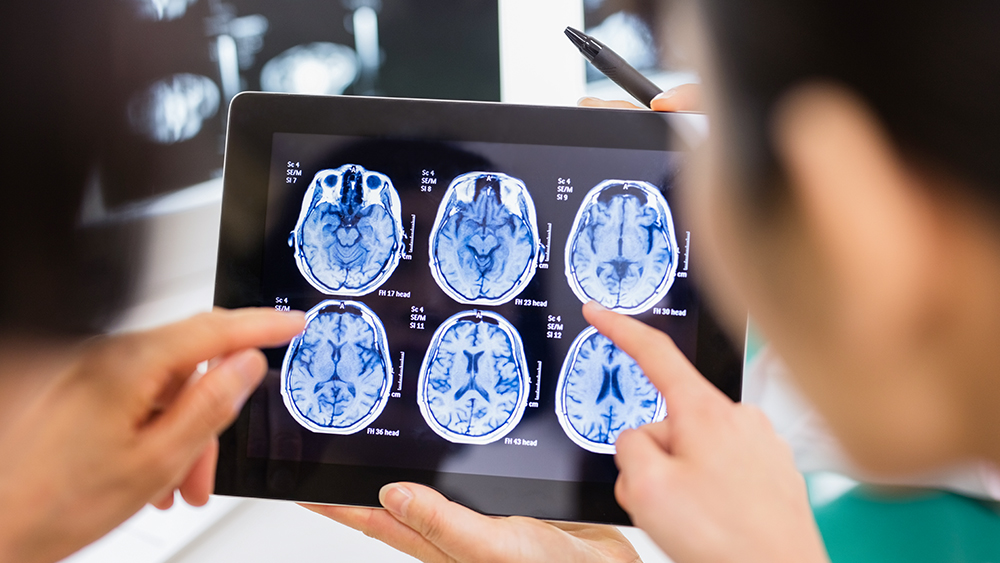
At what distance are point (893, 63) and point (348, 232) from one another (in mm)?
546

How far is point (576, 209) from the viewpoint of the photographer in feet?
2.07

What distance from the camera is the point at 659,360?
54 centimetres

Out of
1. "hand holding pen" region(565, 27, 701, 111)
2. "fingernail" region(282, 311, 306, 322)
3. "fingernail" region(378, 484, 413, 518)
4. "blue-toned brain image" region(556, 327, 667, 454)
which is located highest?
"hand holding pen" region(565, 27, 701, 111)

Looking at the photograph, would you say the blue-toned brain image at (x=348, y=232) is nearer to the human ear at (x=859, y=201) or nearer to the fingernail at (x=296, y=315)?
the fingernail at (x=296, y=315)

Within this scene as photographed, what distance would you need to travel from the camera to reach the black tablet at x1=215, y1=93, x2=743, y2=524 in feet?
2.05

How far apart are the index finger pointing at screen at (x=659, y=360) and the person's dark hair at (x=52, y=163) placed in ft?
1.92

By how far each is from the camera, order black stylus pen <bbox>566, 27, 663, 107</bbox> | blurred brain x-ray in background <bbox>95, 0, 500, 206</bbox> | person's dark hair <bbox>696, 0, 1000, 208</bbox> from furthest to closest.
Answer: black stylus pen <bbox>566, 27, 663, 107</bbox> < blurred brain x-ray in background <bbox>95, 0, 500, 206</bbox> < person's dark hair <bbox>696, 0, 1000, 208</bbox>

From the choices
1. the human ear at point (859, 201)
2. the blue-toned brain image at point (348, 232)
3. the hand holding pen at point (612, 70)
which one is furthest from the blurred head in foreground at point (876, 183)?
the blue-toned brain image at point (348, 232)

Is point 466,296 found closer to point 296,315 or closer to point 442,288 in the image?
point 442,288

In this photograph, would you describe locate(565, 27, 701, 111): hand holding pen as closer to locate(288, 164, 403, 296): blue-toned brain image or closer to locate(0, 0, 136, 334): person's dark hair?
locate(288, 164, 403, 296): blue-toned brain image

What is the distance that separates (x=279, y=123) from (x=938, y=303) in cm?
69

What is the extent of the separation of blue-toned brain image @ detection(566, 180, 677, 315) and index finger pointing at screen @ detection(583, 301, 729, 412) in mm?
46

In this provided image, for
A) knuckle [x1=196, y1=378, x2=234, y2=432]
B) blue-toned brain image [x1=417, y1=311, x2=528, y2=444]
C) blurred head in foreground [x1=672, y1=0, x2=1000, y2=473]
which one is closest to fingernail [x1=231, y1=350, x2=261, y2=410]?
knuckle [x1=196, y1=378, x2=234, y2=432]

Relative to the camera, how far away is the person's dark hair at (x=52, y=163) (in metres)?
0.58
